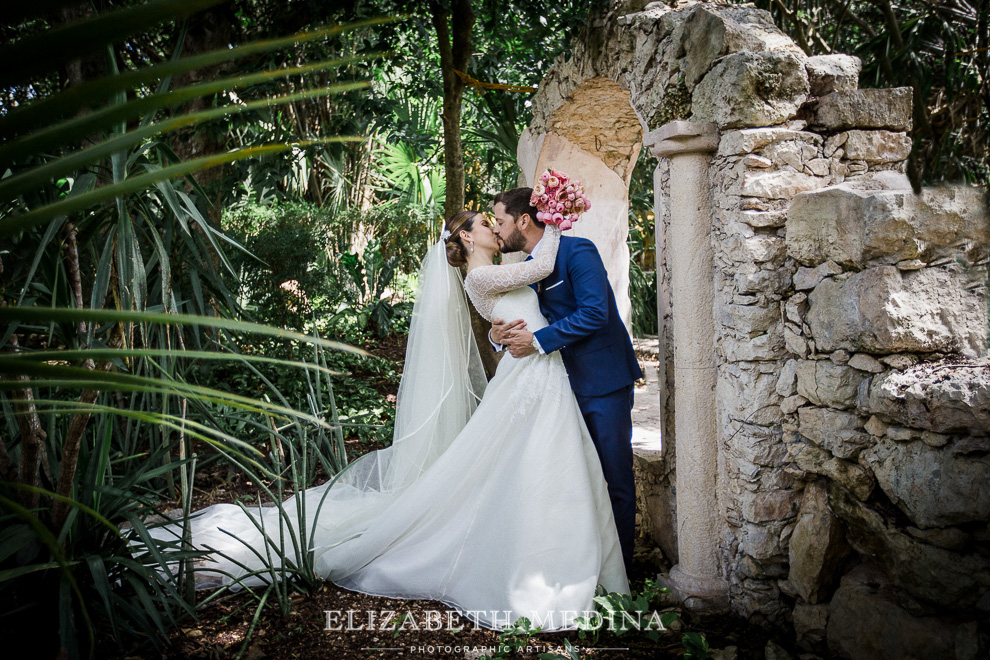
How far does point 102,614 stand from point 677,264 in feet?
9.00

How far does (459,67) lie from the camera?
19.0ft

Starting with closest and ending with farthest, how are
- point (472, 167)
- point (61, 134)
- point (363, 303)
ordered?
point (61, 134) → point (363, 303) → point (472, 167)

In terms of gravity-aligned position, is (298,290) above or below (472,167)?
below

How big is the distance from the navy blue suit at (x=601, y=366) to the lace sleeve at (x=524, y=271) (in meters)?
0.10

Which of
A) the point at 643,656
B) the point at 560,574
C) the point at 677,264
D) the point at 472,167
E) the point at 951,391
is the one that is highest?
the point at 472,167

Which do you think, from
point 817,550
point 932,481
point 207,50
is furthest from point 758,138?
point 207,50

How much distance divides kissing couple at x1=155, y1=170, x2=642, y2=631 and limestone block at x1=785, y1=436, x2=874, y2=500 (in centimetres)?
84

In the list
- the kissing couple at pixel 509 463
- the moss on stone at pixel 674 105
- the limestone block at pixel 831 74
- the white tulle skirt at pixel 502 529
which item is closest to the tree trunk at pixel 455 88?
the kissing couple at pixel 509 463

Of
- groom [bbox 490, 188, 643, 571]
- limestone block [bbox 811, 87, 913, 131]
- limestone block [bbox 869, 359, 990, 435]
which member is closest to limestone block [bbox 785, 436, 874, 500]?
limestone block [bbox 869, 359, 990, 435]

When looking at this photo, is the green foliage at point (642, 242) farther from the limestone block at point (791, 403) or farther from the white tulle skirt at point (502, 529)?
the limestone block at point (791, 403)

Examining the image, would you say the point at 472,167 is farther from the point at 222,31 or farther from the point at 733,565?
the point at 733,565

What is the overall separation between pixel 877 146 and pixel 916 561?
1.68 m

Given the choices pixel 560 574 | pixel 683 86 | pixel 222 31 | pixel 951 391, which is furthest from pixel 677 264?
pixel 222 31

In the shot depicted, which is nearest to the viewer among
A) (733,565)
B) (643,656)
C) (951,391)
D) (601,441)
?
(951,391)
